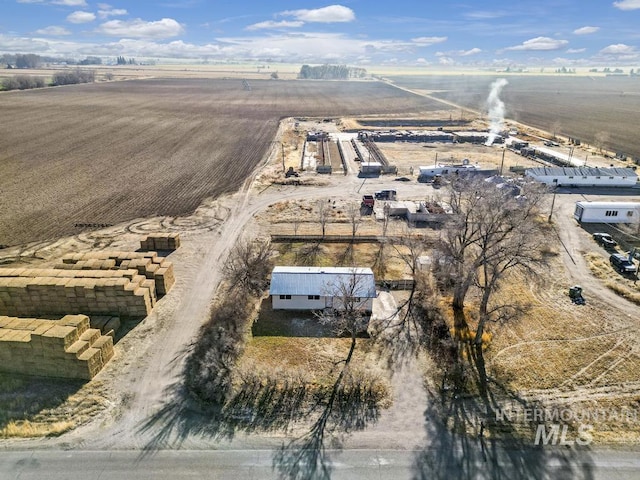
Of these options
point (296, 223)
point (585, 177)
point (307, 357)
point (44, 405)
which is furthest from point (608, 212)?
point (44, 405)

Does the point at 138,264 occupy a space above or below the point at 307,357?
above

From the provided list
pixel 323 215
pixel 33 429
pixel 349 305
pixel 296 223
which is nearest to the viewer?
pixel 33 429

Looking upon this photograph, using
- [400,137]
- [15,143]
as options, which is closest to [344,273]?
[400,137]

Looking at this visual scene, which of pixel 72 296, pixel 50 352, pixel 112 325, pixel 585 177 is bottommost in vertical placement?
pixel 112 325

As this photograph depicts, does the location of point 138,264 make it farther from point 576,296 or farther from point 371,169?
point 371,169

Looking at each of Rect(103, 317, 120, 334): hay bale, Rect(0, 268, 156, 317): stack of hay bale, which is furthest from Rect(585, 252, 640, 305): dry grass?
Result: Rect(103, 317, 120, 334): hay bale

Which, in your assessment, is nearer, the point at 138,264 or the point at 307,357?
the point at 307,357
